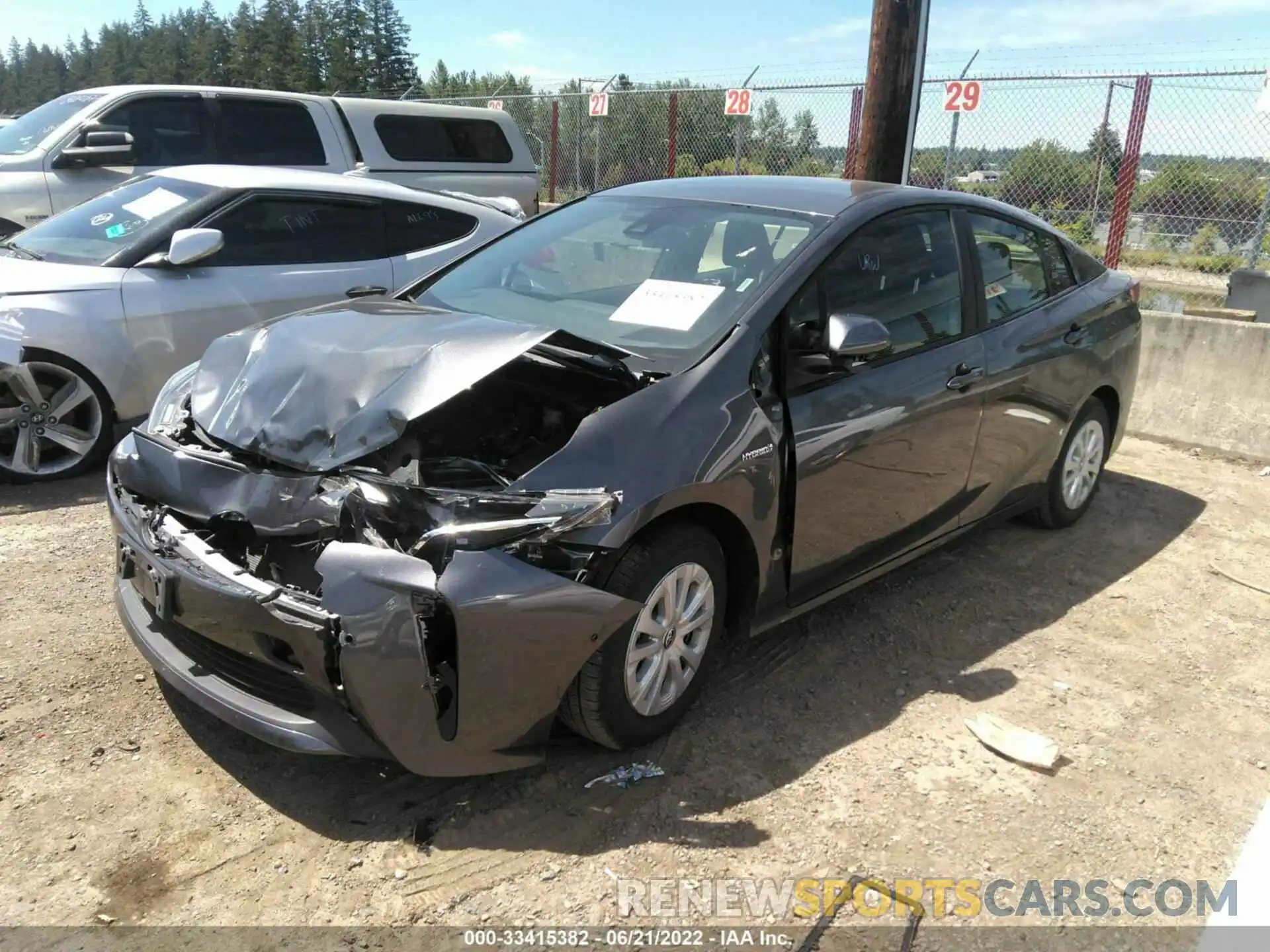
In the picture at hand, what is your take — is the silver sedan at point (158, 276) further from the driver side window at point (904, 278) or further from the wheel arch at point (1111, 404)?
the wheel arch at point (1111, 404)

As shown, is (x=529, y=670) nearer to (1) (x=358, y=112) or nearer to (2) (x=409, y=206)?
(2) (x=409, y=206)

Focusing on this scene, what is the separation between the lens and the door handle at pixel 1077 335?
4.82 meters

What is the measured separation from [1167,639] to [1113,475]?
8.19 ft

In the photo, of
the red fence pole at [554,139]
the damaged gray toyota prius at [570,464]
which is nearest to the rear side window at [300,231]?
the damaged gray toyota prius at [570,464]

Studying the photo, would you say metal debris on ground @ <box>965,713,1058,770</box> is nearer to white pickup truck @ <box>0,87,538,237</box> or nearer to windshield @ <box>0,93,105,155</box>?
white pickup truck @ <box>0,87,538,237</box>

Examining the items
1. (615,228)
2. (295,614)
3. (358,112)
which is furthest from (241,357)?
(358,112)

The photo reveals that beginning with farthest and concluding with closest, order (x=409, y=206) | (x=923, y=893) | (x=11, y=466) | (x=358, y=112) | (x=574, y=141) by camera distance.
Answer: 1. (x=574, y=141)
2. (x=358, y=112)
3. (x=409, y=206)
4. (x=11, y=466)
5. (x=923, y=893)

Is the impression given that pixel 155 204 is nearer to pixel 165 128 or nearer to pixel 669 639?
pixel 165 128

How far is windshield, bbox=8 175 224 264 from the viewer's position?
5.54m

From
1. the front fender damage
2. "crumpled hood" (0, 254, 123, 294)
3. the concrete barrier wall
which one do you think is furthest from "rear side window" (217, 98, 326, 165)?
the front fender damage

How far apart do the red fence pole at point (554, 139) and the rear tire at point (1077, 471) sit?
1451cm

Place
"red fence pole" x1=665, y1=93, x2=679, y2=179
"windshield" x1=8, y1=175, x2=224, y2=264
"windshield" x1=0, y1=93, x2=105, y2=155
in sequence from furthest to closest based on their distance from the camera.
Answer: "red fence pole" x1=665, y1=93, x2=679, y2=179
"windshield" x1=0, y1=93, x2=105, y2=155
"windshield" x1=8, y1=175, x2=224, y2=264

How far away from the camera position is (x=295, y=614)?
248 cm

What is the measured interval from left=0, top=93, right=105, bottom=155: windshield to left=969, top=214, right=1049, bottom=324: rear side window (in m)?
7.36
